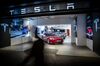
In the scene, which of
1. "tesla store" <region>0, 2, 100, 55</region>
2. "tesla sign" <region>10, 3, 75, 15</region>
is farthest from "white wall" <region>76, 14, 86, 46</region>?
"tesla sign" <region>10, 3, 75, 15</region>

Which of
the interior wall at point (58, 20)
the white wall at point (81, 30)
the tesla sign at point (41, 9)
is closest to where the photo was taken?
the tesla sign at point (41, 9)

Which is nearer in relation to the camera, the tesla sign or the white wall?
the tesla sign

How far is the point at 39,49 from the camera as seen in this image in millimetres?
3779

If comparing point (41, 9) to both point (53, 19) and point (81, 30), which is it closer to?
point (53, 19)

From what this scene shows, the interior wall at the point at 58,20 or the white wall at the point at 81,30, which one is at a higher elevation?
the interior wall at the point at 58,20

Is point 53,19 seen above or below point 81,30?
above

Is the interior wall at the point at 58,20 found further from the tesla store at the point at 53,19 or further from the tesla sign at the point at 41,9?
the tesla sign at the point at 41,9

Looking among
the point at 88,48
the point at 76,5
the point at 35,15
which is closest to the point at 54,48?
the point at 88,48

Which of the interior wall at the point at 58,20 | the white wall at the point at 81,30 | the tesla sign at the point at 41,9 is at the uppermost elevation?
the tesla sign at the point at 41,9

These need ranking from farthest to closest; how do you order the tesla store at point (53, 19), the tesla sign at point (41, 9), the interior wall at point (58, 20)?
the interior wall at point (58, 20) → the tesla sign at point (41, 9) → the tesla store at point (53, 19)

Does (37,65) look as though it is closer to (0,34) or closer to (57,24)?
(57,24)

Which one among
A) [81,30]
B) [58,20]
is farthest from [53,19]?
[81,30]

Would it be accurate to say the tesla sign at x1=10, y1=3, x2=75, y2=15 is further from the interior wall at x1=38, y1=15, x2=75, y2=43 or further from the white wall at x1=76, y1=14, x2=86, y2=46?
the white wall at x1=76, y1=14, x2=86, y2=46

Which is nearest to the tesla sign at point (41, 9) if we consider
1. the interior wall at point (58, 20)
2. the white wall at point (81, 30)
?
the interior wall at point (58, 20)
